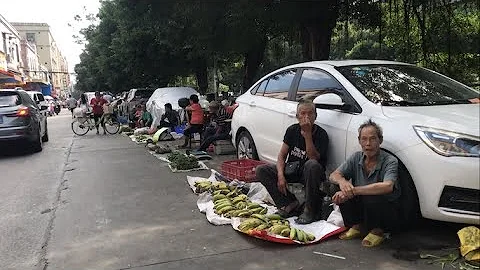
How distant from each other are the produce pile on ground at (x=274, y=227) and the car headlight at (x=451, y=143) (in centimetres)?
135

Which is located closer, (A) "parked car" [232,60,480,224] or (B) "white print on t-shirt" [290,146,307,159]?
(A) "parked car" [232,60,480,224]

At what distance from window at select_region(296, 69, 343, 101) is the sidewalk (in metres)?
1.83

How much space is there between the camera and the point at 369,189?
4.07 meters

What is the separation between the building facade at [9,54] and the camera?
40188 mm

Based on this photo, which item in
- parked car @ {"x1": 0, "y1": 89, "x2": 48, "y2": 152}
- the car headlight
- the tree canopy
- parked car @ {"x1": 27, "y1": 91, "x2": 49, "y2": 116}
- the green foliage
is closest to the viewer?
the car headlight


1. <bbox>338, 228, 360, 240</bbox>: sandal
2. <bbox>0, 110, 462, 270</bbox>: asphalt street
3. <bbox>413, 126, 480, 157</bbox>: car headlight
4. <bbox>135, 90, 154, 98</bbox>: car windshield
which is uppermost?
<bbox>135, 90, 154, 98</bbox>: car windshield

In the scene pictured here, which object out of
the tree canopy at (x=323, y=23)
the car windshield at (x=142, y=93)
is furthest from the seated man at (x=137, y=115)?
the tree canopy at (x=323, y=23)

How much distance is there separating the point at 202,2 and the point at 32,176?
16.8 feet

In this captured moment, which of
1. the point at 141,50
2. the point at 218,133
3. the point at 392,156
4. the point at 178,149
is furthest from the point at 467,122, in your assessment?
the point at 141,50

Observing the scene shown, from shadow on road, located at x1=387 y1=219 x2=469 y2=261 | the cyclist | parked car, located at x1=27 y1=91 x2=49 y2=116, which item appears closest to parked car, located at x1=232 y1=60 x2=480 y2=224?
shadow on road, located at x1=387 y1=219 x2=469 y2=261

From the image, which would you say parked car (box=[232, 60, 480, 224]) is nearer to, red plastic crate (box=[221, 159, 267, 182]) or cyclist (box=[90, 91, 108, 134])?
red plastic crate (box=[221, 159, 267, 182])

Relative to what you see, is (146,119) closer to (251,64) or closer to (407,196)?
(251,64)

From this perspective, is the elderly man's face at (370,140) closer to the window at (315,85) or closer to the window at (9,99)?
the window at (315,85)

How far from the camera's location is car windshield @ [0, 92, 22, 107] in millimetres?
11479
